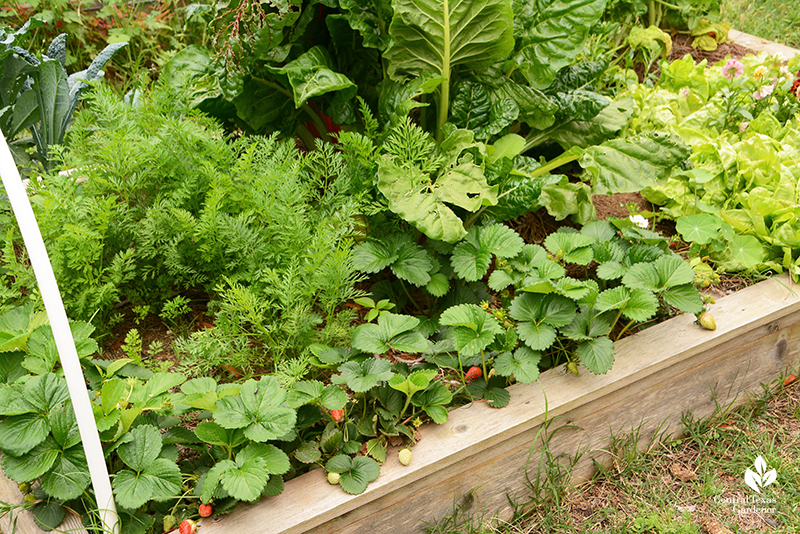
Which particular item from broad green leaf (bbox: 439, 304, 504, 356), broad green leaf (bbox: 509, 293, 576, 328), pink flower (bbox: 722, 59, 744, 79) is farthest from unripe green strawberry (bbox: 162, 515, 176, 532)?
pink flower (bbox: 722, 59, 744, 79)

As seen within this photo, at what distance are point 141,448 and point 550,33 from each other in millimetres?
1833

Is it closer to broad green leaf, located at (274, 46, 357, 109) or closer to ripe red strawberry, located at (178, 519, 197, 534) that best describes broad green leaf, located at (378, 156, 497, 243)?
broad green leaf, located at (274, 46, 357, 109)

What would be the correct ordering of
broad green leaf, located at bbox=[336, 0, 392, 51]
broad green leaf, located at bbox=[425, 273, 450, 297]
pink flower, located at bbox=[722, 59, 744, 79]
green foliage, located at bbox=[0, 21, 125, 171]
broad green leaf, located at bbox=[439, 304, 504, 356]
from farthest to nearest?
pink flower, located at bbox=[722, 59, 744, 79] → green foliage, located at bbox=[0, 21, 125, 171] → broad green leaf, located at bbox=[336, 0, 392, 51] → broad green leaf, located at bbox=[425, 273, 450, 297] → broad green leaf, located at bbox=[439, 304, 504, 356]

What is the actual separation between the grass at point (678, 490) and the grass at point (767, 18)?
3.12 m

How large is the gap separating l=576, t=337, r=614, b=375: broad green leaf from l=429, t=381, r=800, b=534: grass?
1.08 ft

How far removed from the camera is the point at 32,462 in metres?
1.32

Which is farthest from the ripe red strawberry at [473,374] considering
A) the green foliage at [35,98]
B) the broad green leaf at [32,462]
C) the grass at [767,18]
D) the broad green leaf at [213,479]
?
the grass at [767,18]

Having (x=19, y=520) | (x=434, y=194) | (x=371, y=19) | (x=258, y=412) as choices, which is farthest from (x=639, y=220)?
(x=19, y=520)

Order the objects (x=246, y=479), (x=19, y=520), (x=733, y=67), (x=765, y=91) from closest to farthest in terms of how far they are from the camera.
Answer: (x=246, y=479) < (x=19, y=520) < (x=765, y=91) < (x=733, y=67)

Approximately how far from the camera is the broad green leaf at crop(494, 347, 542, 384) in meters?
1.59

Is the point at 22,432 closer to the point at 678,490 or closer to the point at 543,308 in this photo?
the point at 543,308

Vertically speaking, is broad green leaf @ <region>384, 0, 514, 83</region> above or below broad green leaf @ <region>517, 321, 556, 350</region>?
above
